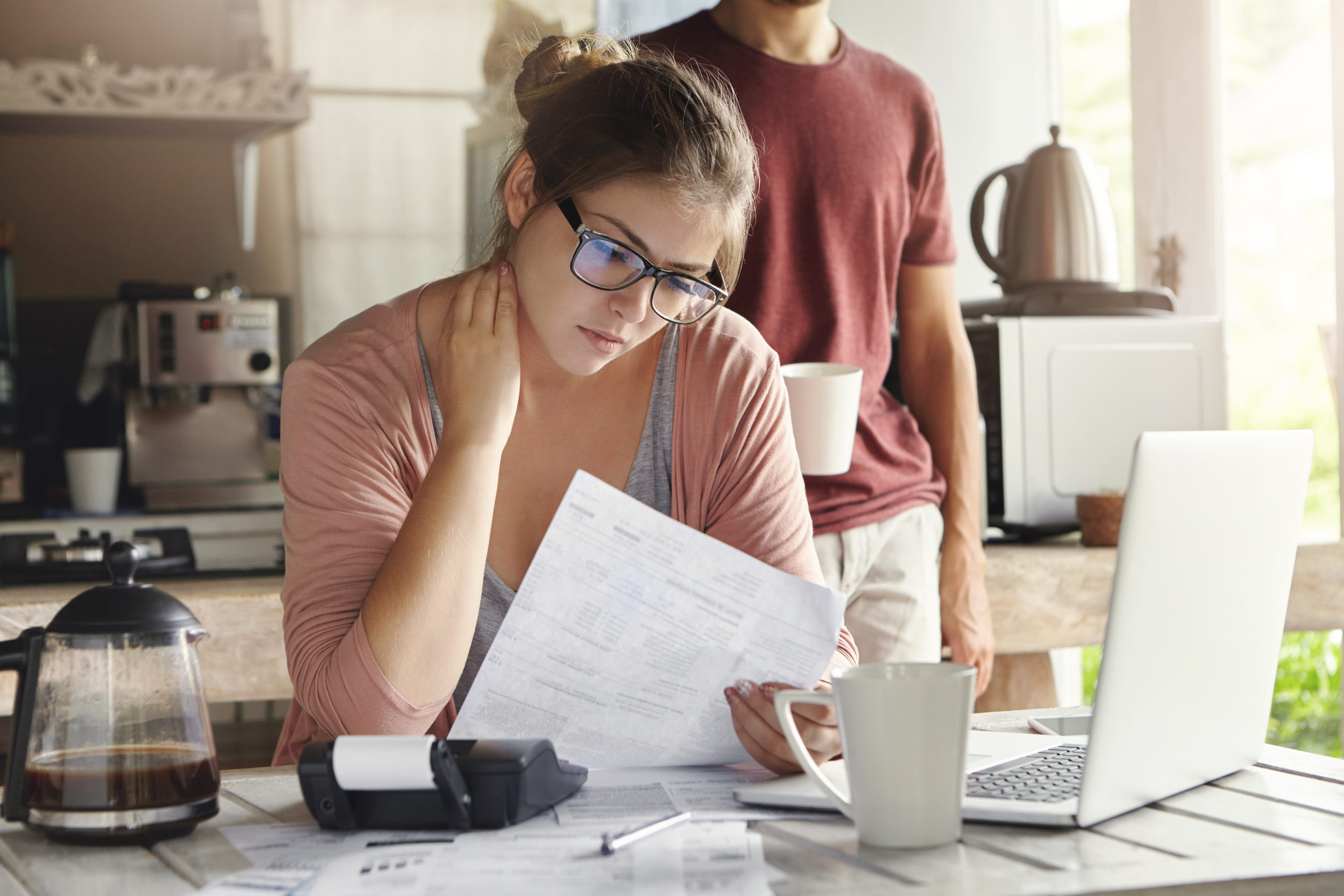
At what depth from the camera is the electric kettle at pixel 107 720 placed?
776 millimetres

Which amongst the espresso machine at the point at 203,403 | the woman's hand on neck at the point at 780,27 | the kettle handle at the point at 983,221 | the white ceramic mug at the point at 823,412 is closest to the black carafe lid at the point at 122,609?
the white ceramic mug at the point at 823,412

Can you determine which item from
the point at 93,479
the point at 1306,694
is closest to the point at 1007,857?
the point at 93,479

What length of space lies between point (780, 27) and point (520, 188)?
0.71 m

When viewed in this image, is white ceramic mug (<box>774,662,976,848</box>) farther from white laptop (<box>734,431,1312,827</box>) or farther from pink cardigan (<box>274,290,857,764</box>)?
pink cardigan (<box>274,290,857,764</box>)

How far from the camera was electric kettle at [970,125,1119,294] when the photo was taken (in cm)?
221

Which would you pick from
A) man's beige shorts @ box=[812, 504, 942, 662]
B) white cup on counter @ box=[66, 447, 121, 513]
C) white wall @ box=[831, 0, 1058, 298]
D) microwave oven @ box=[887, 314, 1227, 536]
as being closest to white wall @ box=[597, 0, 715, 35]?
white wall @ box=[831, 0, 1058, 298]

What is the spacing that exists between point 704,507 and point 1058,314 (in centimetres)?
119

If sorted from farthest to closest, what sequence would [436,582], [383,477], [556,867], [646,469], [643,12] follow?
1. [643,12]
2. [646,469]
3. [383,477]
4. [436,582]
5. [556,867]

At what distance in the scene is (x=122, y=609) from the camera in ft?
2.54

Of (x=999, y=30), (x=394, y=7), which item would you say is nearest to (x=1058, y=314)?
(x=999, y=30)

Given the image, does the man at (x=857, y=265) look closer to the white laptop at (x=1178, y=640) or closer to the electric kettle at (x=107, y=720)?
the white laptop at (x=1178, y=640)

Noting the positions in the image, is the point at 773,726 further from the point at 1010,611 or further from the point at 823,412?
the point at 1010,611

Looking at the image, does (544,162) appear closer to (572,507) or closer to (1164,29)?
(572,507)

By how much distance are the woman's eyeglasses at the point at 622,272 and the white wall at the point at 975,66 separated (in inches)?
101
